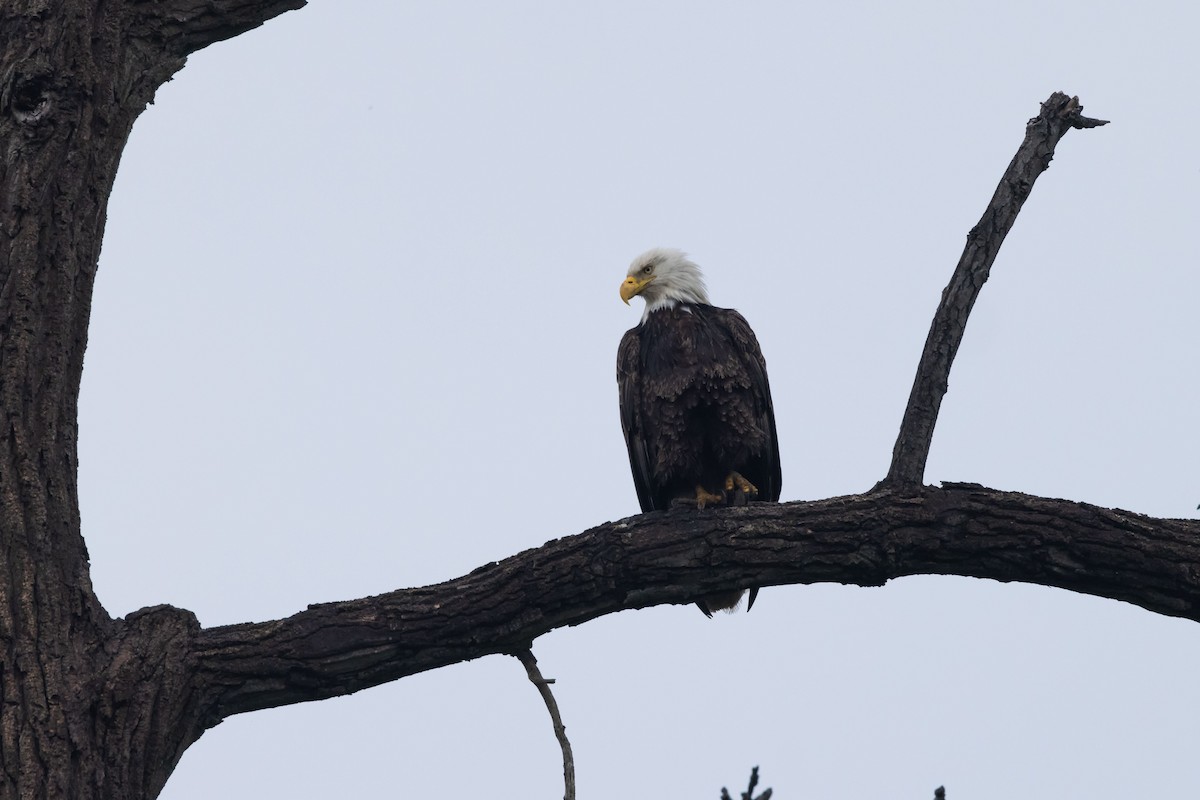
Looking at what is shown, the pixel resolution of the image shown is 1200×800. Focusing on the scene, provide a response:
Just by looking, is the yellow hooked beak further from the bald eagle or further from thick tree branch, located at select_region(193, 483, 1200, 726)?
thick tree branch, located at select_region(193, 483, 1200, 726)

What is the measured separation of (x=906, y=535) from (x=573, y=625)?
34.5 inches

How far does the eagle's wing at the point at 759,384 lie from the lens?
5117mm

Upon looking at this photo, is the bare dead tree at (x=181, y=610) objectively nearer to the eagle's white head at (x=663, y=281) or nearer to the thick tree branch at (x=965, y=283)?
the thick tree branch at (x=965, y=283)

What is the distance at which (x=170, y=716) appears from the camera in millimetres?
2955

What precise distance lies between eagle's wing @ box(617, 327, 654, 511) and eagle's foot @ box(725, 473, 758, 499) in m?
0.33

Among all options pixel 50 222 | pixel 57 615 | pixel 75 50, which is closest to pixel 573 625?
pixel 57 615

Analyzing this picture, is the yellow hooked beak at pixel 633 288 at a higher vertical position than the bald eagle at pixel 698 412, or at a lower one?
higher

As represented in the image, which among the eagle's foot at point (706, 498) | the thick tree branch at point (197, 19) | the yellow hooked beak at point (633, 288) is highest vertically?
the yellow hooked beak at point (633, 288)

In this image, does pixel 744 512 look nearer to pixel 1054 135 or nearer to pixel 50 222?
pixel 1054 135

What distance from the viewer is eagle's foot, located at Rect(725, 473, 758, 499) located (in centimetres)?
515

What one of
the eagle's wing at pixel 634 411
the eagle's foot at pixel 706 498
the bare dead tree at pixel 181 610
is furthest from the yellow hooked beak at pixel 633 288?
the bare dead tree at pixel 181 610

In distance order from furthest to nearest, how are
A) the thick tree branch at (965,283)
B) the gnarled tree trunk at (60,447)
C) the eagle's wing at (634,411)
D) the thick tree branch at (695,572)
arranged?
1. the eagle's wing at (634,411)
2. the thick tree branch at (965,283)
3. the thick tree branch at (695,572)
4. the gnarled tree trunk at (60,447)

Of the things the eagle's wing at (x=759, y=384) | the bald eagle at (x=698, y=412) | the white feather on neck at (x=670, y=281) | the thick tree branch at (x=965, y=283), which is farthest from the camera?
the white feather on neck at (x=670, y=281)

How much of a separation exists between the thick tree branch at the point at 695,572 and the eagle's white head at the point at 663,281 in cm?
240
